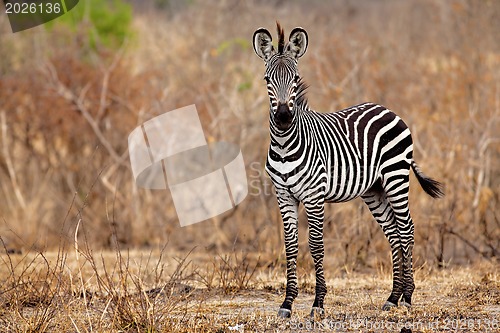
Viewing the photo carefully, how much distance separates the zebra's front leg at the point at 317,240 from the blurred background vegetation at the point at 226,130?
7.95 ft

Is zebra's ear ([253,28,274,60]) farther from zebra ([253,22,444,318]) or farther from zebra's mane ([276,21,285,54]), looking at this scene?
zebra's mane ([276,21,285,54])

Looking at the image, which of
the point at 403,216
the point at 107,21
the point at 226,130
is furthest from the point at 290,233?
the point at 107,21

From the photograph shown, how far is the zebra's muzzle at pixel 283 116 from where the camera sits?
550cm

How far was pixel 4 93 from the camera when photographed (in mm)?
12773

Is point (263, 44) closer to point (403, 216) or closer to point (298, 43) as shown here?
point (298, 43)

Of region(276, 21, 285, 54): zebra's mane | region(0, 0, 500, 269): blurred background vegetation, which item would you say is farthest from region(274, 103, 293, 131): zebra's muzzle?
region(0, 0, 500, 269): blurred background vegetation

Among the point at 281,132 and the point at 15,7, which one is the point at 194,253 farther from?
the point at 15,7

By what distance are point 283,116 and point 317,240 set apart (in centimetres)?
112

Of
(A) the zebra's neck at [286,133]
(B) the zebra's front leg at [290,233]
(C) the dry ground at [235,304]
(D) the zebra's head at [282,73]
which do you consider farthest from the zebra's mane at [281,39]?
(C) the dry ground at [235,304]

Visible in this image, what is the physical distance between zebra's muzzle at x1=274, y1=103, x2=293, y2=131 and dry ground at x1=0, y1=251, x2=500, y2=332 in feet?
4.17

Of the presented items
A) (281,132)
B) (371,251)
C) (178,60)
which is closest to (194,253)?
(371,251)

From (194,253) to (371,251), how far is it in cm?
303

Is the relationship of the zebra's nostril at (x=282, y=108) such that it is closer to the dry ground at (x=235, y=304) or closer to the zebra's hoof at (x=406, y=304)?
the dry ground at (x=235, y=304)

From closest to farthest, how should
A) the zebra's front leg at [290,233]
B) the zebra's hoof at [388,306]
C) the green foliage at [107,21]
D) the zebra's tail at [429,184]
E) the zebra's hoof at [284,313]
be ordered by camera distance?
the zebra's hoof at [284,313]
the zebra's front leg at [290,233]
the zebra's hoof at [388,306]
the zebra's tail at [429,184]
the green foliage at [107,21]
